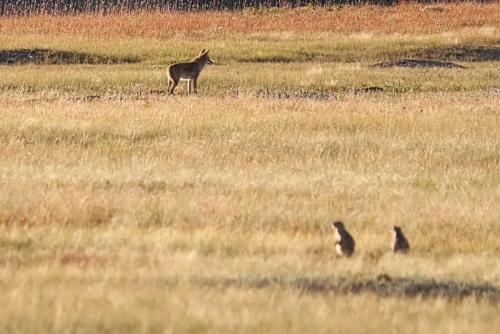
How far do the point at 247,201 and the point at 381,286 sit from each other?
12.5ft

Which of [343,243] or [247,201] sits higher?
[247,201]

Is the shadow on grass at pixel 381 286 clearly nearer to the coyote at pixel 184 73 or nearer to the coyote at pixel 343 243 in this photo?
the coyote at pixel 343 243

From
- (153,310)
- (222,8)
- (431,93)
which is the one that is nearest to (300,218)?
(153,310)

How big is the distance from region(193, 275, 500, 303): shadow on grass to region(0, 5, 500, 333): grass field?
26 mm

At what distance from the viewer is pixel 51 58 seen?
3522 cm

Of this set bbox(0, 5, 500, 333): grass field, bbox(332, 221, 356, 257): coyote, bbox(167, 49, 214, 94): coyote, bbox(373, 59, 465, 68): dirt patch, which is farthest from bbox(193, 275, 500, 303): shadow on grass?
bbox(373, 59, 465, 68): dirt patch

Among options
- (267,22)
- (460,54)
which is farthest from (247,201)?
(267,22)

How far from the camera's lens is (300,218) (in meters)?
11.0

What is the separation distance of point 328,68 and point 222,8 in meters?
32.6

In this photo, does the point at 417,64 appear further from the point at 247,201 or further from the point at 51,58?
the point at 247,201

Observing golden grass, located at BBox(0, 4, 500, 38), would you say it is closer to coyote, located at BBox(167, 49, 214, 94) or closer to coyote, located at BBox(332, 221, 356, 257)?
coyote, located at BBox(167, 49, 214, 94)

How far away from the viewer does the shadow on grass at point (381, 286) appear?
7.76 metres

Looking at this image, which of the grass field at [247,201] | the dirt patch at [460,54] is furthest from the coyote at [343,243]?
the dirt patch at [460,54]

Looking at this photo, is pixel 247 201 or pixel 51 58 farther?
pixel 51 58
